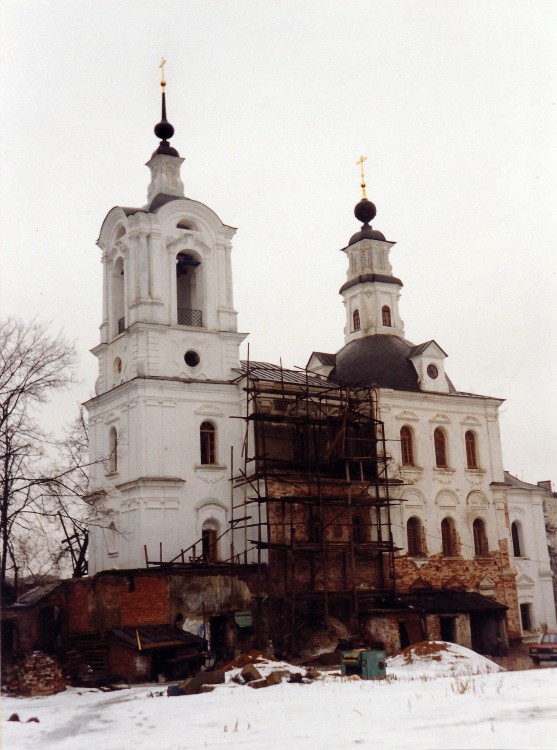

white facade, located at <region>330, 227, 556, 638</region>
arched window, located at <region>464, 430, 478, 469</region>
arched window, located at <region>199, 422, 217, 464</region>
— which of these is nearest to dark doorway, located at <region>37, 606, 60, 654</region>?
arched window, located at <region>199, 422, 217, 464</region>

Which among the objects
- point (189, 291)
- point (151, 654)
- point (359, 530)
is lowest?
point (151, 654)

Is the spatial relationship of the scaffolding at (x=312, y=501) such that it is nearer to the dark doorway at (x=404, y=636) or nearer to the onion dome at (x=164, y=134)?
the dark doorway at (x=404, y=636)

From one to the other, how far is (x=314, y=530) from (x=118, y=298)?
413 inches

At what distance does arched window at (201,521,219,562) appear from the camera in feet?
95.8

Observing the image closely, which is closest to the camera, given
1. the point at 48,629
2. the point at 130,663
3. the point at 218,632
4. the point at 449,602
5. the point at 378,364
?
the point at 130,663

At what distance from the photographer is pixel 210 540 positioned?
96.7 ft

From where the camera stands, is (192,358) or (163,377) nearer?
(163,377)

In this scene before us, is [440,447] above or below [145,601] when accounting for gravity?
above

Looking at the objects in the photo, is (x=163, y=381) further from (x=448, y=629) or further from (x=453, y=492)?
(x=448, y=629)

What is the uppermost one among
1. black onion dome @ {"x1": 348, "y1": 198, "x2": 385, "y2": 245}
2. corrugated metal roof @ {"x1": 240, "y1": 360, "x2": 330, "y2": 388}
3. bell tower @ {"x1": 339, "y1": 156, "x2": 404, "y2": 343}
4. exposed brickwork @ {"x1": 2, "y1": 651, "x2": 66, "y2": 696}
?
black onion dome @ {"x1": 348, "y1": 198, "x2": 385, "y2": 245}

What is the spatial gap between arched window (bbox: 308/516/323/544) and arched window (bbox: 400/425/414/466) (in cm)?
493

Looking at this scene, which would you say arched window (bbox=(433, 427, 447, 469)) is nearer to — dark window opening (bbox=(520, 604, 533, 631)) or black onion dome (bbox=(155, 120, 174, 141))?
dark window opening (bbox=(520, 604, 533, 631))

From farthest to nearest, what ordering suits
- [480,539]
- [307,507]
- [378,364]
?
[378,364], [480,539], [307,507]

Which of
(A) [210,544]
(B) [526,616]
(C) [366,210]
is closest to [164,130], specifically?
(C) [366,210]
